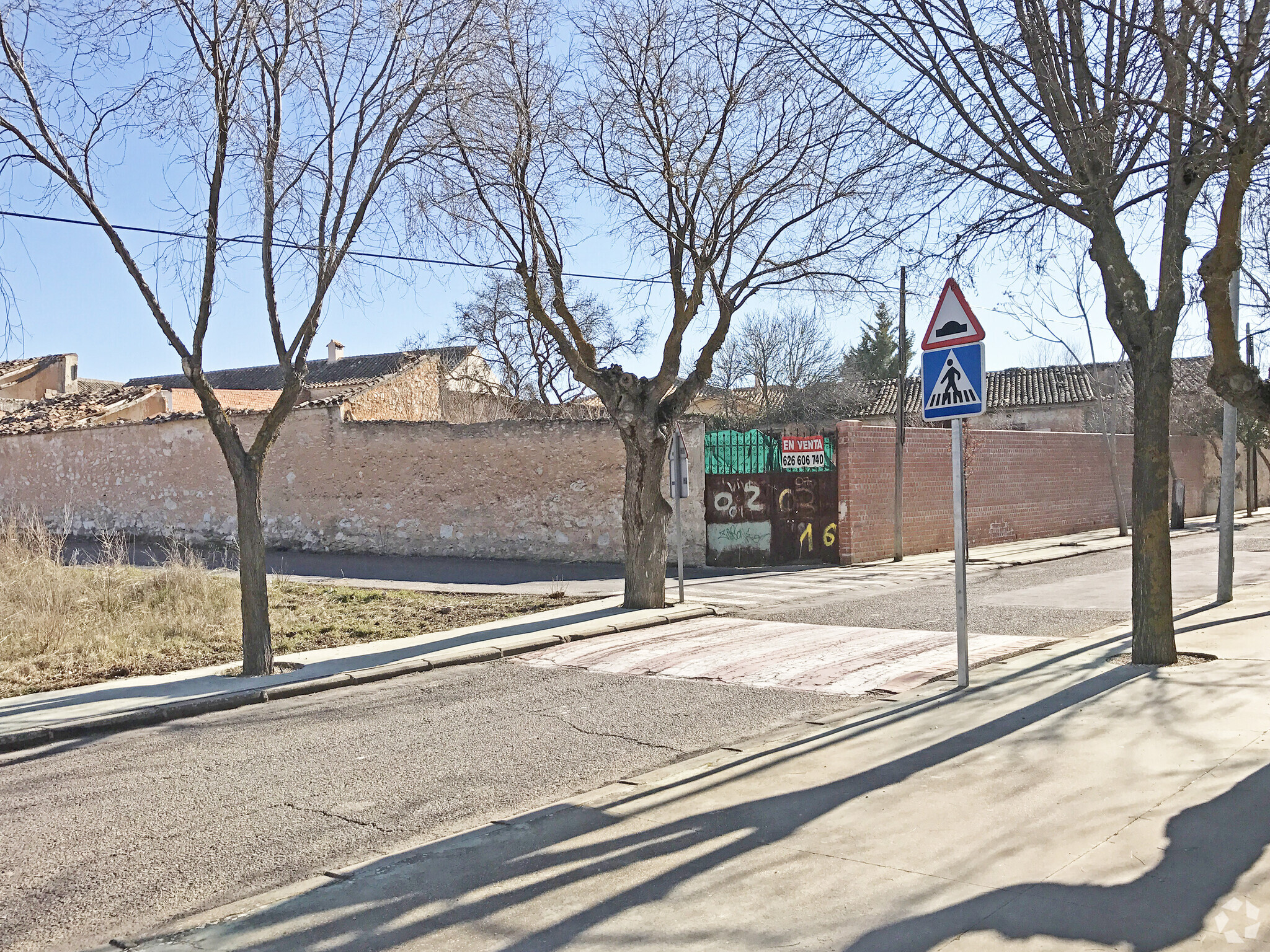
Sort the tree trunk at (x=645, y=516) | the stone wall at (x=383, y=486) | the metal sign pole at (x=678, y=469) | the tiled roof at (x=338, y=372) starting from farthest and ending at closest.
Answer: the tiled roof at (x=338, y=372) < the stone wall at (x=383, y=486) < the tree trunk at (x=645, y=516) < the metal sign pole at (x=678, y=469)

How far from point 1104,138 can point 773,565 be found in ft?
46.2

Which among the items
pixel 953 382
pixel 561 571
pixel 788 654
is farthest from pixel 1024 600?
pixel 561 571

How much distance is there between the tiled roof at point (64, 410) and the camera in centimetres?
3180

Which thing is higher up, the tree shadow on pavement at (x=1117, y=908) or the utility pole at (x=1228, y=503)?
the utility pole at (x=1228, y=503)

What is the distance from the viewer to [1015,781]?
223 inches

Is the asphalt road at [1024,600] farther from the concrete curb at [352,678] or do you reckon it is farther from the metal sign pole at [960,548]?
the metal sign pole at [960,548]

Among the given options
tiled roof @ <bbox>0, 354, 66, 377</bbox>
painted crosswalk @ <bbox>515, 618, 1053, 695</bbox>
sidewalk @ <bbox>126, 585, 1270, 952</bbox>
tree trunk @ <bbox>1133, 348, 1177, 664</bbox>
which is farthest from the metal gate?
tiled roof @ <bbox>0, 354, 66, 377</bbox>

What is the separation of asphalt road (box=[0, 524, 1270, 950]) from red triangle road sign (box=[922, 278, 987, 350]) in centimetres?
295

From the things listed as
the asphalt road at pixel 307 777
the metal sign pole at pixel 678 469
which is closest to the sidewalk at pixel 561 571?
the metal sign pole at pixel 678 469

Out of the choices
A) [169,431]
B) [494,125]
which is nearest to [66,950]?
[494,125]

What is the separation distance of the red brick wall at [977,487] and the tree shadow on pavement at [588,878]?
13.5 meters

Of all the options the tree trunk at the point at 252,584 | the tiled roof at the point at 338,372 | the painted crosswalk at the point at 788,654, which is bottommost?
the painted crosswalk at the point at 788,654

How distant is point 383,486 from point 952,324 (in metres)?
17.7

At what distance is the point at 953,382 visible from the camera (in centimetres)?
795
